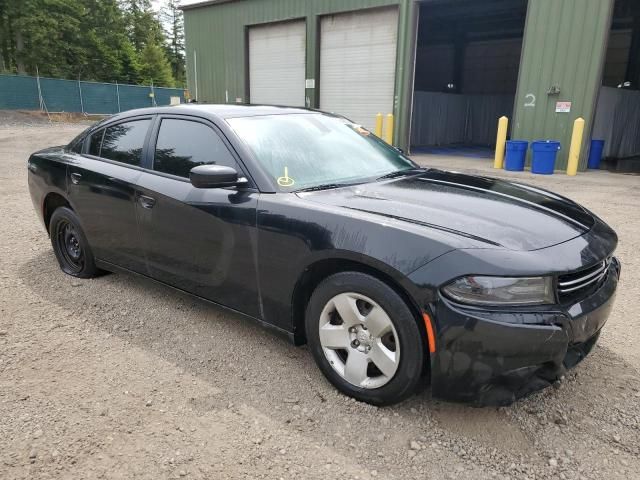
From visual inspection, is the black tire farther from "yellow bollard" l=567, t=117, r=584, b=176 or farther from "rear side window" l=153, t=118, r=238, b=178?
"yellow bollard" l=567, t=117, r=584, b=176

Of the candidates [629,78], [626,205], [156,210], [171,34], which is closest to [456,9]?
[629,78]

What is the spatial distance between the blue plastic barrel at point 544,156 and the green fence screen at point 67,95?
28774mm

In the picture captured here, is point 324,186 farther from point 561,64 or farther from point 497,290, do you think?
point 561,64

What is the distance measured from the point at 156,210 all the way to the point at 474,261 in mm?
2175

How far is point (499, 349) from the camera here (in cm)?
206

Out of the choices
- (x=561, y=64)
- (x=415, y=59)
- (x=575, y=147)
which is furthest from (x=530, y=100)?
(x=415, y=59)

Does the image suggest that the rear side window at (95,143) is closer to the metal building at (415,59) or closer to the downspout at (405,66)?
the metal building at (415,59)

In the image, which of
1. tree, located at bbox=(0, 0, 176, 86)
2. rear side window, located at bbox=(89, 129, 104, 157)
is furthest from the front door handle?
tree, located at bbox=(0, 0, 176, 86)

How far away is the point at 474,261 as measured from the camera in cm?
209

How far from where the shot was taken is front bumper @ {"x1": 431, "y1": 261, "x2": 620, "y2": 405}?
2.06 metres

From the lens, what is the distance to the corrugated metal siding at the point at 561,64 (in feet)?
36.8

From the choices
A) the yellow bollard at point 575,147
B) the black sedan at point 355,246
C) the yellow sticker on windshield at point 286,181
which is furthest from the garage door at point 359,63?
the yellow sticker on windshield at point 286,181

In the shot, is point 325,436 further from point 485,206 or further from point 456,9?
point 456,9

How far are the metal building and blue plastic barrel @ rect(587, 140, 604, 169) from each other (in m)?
1.19
